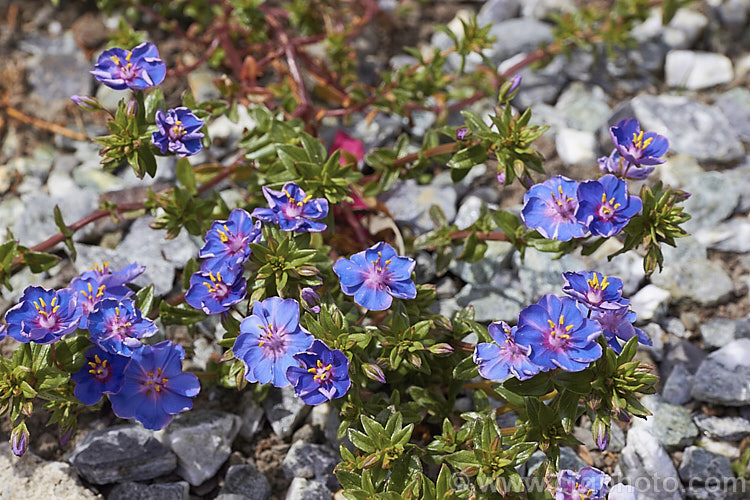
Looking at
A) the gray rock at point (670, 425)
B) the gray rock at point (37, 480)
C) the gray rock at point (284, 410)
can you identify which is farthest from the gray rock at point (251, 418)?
the gray rock at point (670, 425)

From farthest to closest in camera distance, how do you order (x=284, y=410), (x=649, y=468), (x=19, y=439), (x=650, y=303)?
(x=650, y=303)
(x=284, y=410)
(x=649, y=468)
(x=19, y=439)

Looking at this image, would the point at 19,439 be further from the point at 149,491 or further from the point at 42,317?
the point at 149,491

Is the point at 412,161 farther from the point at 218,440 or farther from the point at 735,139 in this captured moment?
the point at 735,139

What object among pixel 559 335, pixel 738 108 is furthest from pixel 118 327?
pixel 738 108

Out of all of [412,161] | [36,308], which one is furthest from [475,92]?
[36,308]

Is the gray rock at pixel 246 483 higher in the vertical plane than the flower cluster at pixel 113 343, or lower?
lower

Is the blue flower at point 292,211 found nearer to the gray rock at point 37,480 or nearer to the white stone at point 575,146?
the gray rock at point 37,480
